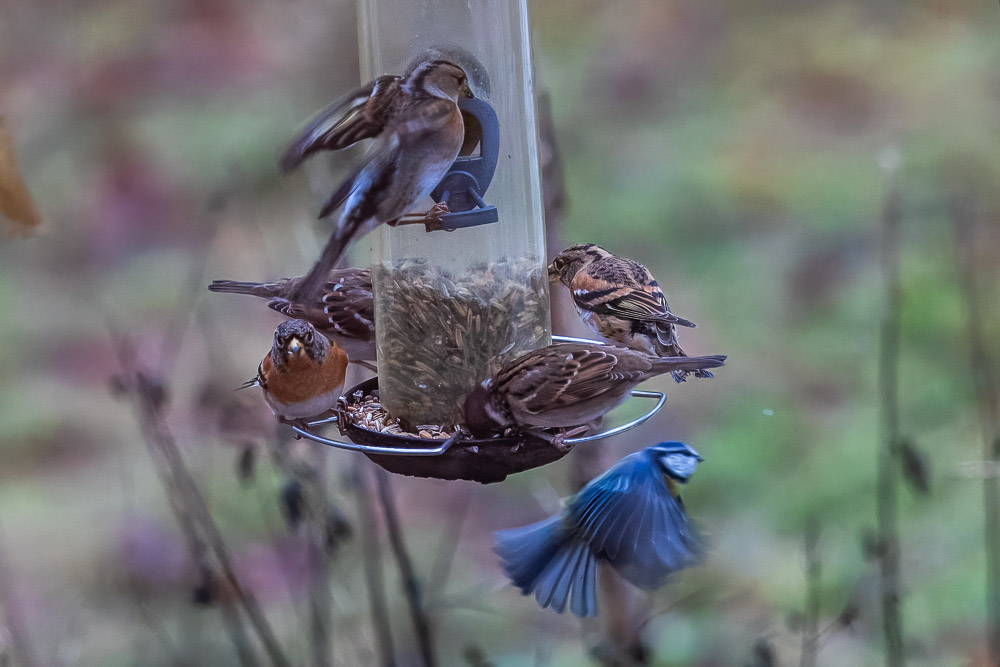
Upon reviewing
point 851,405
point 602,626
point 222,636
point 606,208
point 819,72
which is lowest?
point 222,636

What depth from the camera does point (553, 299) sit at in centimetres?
306

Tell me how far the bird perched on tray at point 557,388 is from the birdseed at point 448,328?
0.77 ft

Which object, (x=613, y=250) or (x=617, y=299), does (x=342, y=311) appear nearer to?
(x=617, y=299)

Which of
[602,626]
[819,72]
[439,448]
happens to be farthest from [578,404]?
[819,72]

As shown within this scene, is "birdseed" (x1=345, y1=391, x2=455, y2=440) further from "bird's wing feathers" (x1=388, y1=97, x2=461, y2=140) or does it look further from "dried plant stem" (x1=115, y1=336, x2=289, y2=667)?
"bird's wing feathers" (x1=388, y1=97, x2=461, y2=140)

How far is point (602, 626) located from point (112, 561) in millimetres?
2044

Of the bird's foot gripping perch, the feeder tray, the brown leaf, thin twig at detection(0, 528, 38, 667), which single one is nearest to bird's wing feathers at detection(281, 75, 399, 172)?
the bird's foot gripping perch

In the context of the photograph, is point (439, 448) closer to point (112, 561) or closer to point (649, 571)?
point (649, 571)

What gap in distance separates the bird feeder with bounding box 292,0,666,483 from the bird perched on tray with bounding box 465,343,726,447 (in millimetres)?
60

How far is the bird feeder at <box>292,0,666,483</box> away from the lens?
236 cm

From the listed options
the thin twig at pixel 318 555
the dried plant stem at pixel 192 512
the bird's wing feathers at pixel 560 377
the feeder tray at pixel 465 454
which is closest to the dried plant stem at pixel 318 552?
the thin twig at pixel 318 555

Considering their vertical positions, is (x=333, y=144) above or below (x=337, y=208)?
above

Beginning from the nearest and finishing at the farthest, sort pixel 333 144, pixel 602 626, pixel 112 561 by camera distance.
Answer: pixel 333 144, pixel 602 626, pixel 112 561

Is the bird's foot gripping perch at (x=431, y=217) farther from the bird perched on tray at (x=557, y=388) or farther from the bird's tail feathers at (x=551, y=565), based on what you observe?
the bird's tail feathers at (x=551, y=565)
